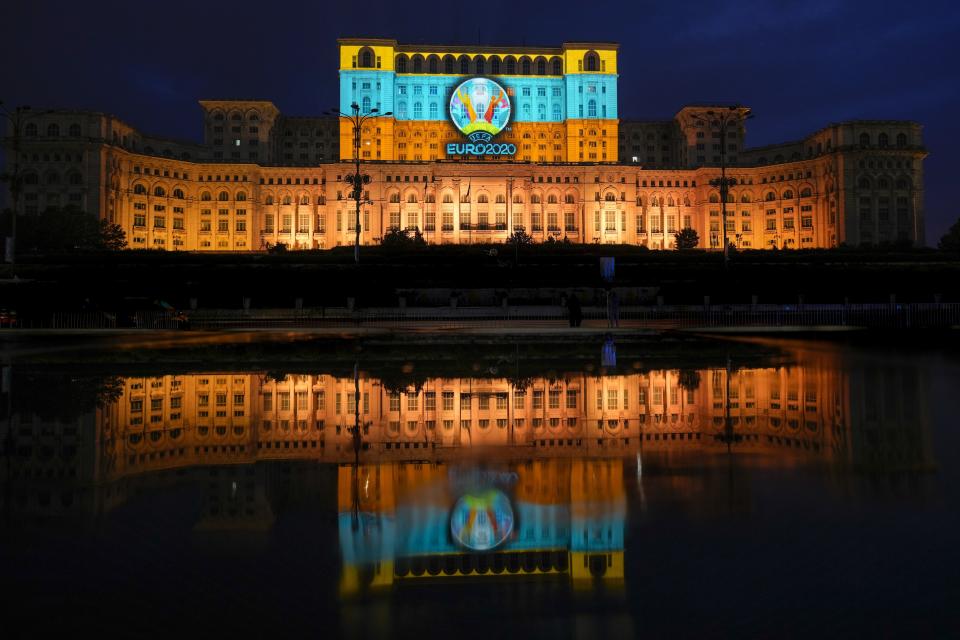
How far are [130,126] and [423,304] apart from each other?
96.8 meters

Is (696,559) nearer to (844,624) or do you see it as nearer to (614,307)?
(844,624)

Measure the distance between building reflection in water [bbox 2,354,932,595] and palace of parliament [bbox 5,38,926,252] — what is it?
9911cm

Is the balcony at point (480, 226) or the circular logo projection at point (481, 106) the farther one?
the circular logo projection at point (481, 106)

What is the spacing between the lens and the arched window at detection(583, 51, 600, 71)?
424 feet

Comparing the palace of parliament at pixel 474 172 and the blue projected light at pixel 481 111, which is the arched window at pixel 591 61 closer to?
the palace of parliament at pixel 474 172

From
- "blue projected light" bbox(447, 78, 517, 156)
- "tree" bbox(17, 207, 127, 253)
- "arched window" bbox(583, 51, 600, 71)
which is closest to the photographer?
"tree" bbox(17, 207, 127, 253)

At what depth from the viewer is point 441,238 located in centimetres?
11619

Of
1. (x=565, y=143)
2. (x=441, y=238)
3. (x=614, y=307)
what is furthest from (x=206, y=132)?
(x=614, y=307)

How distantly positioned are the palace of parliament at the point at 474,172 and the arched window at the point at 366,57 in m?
0.43

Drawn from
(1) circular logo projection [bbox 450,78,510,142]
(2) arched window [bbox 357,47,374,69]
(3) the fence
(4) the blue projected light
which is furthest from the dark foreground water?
(2) arched window [bbox 357,47,374,69]

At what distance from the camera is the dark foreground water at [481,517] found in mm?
3680

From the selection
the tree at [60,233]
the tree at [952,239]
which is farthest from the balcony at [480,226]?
the tree at [952,239]

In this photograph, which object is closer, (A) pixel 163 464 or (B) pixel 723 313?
(A) pixel 163 464

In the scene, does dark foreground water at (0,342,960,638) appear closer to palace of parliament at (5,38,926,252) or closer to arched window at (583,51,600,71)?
palace of parliament at (5,38,926,252)
